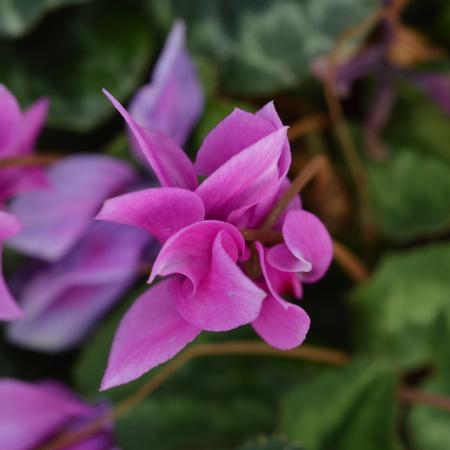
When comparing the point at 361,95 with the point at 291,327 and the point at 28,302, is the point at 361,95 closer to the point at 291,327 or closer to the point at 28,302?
the point at 28,302

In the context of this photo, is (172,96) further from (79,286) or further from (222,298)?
(222,298)

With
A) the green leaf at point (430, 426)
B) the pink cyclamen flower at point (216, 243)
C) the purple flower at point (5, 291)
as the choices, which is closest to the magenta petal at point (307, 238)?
the pink cyclamen flower at point (216, 243)

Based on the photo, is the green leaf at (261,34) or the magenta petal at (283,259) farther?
the green leaf at (261,34)

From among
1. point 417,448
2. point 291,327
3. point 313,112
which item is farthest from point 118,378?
point 313,112

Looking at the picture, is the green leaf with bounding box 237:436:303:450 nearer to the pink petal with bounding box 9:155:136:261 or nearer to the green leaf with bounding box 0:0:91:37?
the pink petal with bounding box 9:155:136:261

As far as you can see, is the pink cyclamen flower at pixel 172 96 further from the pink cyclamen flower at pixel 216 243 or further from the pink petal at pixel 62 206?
the pink cyclamen flower at pixel 216 243

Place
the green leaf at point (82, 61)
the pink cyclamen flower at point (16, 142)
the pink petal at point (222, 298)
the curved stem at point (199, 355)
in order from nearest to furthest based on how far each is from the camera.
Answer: the pink petal at point (222, 298) → the pink cyclamen flower at point (16, 142) → the curved stem at point (199, 355) → the green leaf at point (82, 61)

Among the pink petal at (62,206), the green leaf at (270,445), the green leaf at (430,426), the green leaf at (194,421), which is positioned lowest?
the green leaf at (430,426)

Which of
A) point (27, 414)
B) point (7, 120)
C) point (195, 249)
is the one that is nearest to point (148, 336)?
point (195, 249)
